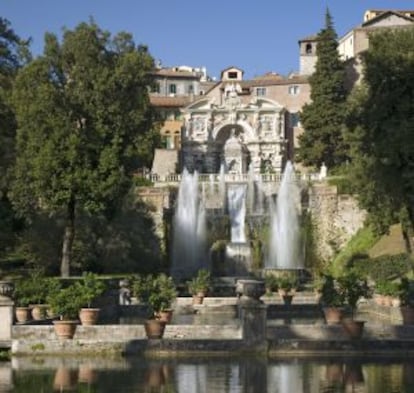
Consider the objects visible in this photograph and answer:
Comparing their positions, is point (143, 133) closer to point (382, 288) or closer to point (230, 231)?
point (382, 288)

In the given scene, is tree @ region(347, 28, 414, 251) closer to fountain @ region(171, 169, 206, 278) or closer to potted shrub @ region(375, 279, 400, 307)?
potted shrub @ region(375, 279, 400, 307)

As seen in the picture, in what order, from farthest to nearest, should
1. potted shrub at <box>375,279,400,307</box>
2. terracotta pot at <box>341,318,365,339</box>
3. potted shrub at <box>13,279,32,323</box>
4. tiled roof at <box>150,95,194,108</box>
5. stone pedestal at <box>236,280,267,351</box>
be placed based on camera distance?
tiled roof at <box>150,95,194,108</box> < potted shrub at <box>375,279,400,307</box> < potted shrub at <box>13,279,32,323</box> < terracotta pot at <box>341,318,365,339</box> < stone pedestal at <box>236,280,267,351</box>

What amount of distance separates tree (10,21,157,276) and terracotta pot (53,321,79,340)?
1759 cm

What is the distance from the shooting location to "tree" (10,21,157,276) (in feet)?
132

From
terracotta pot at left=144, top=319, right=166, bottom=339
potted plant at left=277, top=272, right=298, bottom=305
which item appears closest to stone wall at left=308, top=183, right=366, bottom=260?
potted plant at left=277, top=272, right=298, bottom=305

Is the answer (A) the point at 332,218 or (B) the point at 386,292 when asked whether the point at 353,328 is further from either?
(A) the point at 332,218

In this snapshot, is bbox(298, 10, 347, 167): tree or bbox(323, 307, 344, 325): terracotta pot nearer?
bbox(323, 307, 344, 325): terracotta pot

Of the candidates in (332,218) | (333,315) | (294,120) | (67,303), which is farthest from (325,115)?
(67,303)

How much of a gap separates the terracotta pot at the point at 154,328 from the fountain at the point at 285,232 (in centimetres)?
3585

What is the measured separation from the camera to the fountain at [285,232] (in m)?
59.4

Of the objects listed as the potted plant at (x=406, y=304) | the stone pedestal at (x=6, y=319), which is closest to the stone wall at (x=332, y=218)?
the potted plant at (x=406, y=304)

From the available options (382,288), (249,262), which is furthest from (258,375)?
(249,262)

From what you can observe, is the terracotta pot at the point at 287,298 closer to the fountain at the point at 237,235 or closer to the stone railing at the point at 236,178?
the fountain at the point at 237,235

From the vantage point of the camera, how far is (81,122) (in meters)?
41.5
